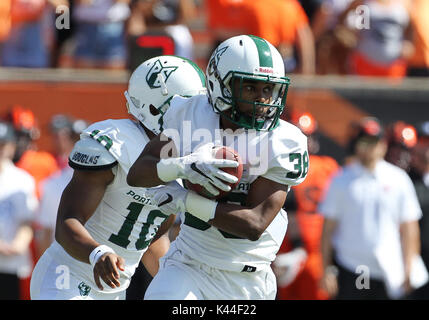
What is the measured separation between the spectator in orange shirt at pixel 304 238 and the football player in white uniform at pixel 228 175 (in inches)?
135

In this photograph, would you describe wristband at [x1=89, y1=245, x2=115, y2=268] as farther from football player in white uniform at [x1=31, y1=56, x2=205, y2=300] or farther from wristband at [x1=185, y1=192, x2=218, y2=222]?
wristband at [x1=185, y1=192, x2=218, y2=222]

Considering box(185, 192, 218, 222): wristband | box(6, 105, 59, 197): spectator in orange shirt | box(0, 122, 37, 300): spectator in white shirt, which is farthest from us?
box(6, 105, 59, 197): spectator in orange shirt

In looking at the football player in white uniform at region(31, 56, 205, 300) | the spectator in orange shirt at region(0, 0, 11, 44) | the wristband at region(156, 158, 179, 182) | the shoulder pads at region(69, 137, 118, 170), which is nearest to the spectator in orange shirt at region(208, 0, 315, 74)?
the spectator in orange shirt at region(0, 0, 11, 44)

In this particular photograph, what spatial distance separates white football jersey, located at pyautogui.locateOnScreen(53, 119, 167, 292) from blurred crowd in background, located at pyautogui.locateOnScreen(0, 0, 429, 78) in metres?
4.09

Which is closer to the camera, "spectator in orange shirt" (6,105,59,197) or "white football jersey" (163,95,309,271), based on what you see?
"white football jersey" (163,95,309,271)

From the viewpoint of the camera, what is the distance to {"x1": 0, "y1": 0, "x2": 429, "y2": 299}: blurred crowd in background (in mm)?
7703

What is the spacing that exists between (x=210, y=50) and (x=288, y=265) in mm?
2243

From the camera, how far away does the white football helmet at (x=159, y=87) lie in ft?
15.8

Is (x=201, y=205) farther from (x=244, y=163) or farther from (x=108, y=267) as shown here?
(x=108, y=267)

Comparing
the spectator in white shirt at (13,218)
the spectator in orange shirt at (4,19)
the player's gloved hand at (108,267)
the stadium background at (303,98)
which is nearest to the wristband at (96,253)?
the player's gloved hand at (108,267)

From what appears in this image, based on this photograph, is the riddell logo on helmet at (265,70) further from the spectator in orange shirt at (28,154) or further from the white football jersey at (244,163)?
the spectator in orange shirt at (28,154)

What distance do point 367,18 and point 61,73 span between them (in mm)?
2850

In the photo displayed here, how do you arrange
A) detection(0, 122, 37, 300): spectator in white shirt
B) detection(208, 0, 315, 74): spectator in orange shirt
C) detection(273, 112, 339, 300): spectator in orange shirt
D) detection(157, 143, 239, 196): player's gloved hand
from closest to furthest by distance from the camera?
detection(157, 143, 239, 196): player's gloved hand
detection(0, 122, 37, 300): spectator in white shirt
detection(273, 112, 339, 300): spectator in orange shirt
detection(208, 0, 315, 74): spectator in orange shirt
